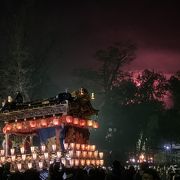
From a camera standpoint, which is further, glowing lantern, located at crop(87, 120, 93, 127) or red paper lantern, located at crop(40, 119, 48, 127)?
glowing lantern, located at crop(87, 120, 93, 127)

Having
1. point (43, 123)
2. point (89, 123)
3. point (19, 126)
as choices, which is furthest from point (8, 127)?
point (89, 123)

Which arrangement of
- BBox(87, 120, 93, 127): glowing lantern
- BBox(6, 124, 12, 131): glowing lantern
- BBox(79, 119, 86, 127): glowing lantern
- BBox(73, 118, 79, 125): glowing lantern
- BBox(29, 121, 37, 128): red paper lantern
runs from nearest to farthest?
BBox(73, 118, 79, 125): glowing lantern < BBox(79, 119, 86, 127): glowing lantern < BBox(29, 121, 37, 128): red paper lantern < BBox(87, 120, 93, 127): glowing lantern < BBox(6, 124, 12, 131): glowing lantern

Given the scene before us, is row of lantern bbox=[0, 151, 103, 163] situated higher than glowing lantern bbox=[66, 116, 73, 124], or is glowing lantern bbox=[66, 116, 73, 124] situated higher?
glowing lantern bbox=[66, 116, 73, 124]

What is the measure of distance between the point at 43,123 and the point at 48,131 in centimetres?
120

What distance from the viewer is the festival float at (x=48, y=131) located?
27.8m

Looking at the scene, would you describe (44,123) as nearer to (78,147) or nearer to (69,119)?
(69,119)

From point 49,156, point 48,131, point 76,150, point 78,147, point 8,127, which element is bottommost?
point 49,156

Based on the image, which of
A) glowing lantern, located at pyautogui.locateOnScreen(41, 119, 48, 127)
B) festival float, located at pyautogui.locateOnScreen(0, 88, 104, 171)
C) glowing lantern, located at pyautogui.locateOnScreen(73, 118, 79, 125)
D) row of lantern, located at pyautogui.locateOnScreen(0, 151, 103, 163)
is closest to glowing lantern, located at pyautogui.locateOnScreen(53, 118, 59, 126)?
festival float, located at pyautogui.locateOnScreen(0, 88, 104, 171)

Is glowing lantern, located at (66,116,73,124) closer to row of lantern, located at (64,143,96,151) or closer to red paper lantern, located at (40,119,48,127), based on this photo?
row of lantern, located at (64,143,96,151)

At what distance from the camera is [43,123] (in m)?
28.9

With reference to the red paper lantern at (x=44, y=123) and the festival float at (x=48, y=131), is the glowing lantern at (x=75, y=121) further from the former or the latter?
the red paper lantern at (x=44, y=123)

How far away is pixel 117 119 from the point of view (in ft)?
159

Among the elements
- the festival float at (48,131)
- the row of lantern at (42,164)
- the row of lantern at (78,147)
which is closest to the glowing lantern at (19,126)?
the festival float at (48,131)

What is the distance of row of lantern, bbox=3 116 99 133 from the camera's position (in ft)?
91.9
